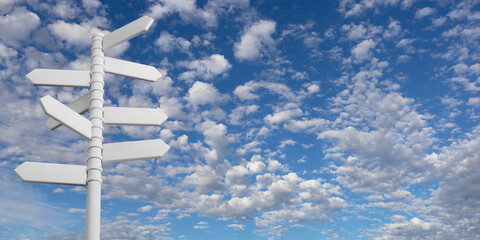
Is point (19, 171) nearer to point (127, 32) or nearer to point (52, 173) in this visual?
point (52, 173)

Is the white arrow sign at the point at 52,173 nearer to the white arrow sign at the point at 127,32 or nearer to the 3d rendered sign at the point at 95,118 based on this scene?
the 3d rendered sign at the point at 95,118

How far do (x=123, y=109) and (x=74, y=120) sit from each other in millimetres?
760

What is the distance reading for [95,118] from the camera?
6.13m

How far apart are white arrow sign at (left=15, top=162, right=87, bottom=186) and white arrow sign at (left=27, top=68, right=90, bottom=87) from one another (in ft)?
4.11

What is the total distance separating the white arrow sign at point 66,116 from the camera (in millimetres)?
5570

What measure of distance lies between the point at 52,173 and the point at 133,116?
1375mm

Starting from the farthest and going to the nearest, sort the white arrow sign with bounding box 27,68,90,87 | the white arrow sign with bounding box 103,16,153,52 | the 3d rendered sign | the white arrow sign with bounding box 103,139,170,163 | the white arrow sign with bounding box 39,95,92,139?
1. the white arrow sign with bounding box 103,16,153,52
2. the white arrow sign with bounding box 27,68,90,87
3. the white arrow sign with bounding box 103,139,170,163
4. the 3d rendered sign
5. the white arrow sign with bounding box 39,95,92,139

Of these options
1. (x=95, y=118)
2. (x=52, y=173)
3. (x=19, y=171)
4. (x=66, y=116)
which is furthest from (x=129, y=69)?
(x=19, y=171)

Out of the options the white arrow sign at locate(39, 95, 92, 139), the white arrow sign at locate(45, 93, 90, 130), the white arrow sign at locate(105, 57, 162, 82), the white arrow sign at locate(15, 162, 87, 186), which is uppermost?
the white arrow sign at locate(105, 57, 162, 82)

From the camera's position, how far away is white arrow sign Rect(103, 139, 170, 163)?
20.2ft

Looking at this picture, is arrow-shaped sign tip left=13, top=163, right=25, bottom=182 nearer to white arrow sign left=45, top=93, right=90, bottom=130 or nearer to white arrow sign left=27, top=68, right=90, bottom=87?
white arrow sign left=45, top=93, right=90, bottom=130

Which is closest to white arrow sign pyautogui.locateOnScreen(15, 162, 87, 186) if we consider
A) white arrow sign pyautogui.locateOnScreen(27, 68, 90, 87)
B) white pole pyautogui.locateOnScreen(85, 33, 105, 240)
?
white pole pyautogui.locateOnScreen(85, 33, 105, 240)

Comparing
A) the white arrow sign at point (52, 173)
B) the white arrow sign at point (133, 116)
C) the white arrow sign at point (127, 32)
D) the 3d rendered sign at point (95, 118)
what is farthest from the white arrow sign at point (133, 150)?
the white arrow sign at point (127, 32)

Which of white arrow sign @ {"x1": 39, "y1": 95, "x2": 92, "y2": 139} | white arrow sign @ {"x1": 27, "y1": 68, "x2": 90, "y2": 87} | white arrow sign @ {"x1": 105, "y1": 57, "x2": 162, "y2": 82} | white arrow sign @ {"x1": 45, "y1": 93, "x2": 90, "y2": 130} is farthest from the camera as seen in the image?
white arrow sign @ {"x1": 105, "y1": 57, "x2": 162, "y2": 82}
